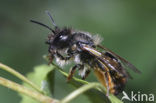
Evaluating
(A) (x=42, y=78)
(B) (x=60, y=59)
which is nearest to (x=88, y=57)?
(B) (x=60, y=59)

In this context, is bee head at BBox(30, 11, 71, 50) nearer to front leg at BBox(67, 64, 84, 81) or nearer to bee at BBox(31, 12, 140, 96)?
bee at BBox(31, 12, 140, 96)

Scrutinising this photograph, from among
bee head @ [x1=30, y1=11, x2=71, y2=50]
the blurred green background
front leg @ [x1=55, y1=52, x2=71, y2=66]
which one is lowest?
front leg @ [x1=55, y1=52, x2=71, y2=66]

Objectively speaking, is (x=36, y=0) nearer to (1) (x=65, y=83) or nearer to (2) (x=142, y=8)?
(2) (x=142, y=8)

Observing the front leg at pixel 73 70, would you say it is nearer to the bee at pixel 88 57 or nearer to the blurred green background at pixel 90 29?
the bee at pixel 88 57

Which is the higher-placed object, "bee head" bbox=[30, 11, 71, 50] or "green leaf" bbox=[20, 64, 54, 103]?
"bee head" bbox=[30, 11, 71, 50]

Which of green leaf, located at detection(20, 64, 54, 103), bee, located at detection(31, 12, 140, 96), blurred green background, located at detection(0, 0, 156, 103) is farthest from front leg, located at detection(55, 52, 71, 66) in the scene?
blurred green background, located at detection(0, 0, 156, 103)
